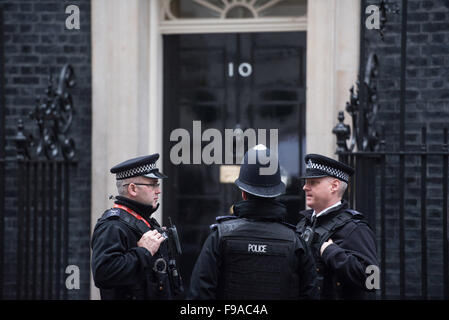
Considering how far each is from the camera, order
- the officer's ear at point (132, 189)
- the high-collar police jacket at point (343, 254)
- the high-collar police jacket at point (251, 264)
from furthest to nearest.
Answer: the officer's ear at point (132, 189) → the high-collar police jacket at point (343, 254) → the high-collar police jacket at point (251, 264)

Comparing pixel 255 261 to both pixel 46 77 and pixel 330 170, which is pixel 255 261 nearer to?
pixel 330 170

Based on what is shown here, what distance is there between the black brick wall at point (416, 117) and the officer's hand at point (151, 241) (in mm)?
2852

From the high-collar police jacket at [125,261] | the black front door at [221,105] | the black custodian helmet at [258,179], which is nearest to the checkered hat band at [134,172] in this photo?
the high-collar police jacket at [125,261]

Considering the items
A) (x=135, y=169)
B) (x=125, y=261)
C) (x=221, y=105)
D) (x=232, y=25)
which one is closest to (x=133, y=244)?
(x=125, y=261)

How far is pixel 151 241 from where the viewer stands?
3725 millimetres

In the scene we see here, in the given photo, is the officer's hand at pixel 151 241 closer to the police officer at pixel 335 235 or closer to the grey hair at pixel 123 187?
the grey hair at pixel 123 187

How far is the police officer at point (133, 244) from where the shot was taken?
356 cm

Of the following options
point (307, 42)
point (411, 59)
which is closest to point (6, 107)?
point (307, 42)

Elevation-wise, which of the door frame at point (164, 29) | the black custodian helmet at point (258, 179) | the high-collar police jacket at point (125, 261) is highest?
the door frame at point (164, 29)

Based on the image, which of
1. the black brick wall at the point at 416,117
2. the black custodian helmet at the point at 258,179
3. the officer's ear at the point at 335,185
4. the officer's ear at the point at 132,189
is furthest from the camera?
the black brick wall at the point at 416,117

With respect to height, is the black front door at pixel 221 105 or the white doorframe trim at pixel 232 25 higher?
the white doorframe trim at pixel 232 25

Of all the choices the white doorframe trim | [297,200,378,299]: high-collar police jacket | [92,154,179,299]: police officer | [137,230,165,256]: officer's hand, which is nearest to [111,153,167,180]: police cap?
[92,154,179,299]: police officer

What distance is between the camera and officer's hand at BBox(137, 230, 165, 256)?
3.71 m

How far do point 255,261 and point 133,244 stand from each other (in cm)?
77
